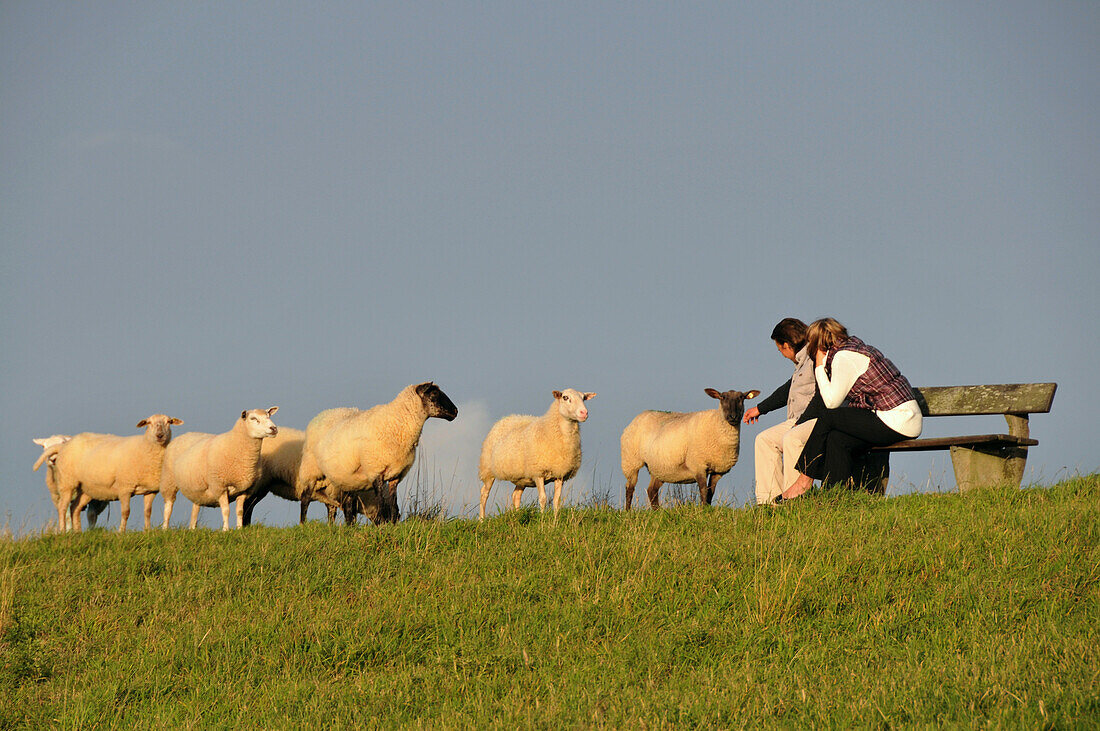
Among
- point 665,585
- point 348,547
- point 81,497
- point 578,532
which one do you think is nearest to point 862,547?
point 665,585

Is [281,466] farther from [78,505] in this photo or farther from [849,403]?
[849,403]

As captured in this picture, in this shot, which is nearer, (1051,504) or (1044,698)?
(1044,698)

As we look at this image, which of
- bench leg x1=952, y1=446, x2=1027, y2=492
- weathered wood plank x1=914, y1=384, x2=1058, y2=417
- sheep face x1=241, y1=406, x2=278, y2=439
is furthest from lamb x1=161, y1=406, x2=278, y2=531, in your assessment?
bench leg x1=952, y1=446, x2=1027, y2=492

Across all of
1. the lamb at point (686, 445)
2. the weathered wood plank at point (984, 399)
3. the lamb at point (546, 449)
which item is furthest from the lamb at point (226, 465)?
the weathered wood plank at point (984, 399)

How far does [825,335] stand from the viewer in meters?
10.6

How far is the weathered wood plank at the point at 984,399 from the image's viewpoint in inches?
456

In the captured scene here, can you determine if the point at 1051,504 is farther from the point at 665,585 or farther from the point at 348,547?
the point at 348,547

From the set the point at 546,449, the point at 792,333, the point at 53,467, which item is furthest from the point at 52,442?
the point at 792,333

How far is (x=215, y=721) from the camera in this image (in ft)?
22.7

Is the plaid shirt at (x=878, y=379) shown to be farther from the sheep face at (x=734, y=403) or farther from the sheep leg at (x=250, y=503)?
the sheep leg at (x=250, y=503)

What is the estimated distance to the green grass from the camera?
6.20 m

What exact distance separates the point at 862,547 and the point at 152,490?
42.2ft

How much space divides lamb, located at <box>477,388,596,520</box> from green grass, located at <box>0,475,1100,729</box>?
4.16m

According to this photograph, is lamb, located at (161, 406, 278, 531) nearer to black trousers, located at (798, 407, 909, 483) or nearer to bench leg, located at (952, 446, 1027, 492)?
black trousers, located at (798, 407, 909, 483)
